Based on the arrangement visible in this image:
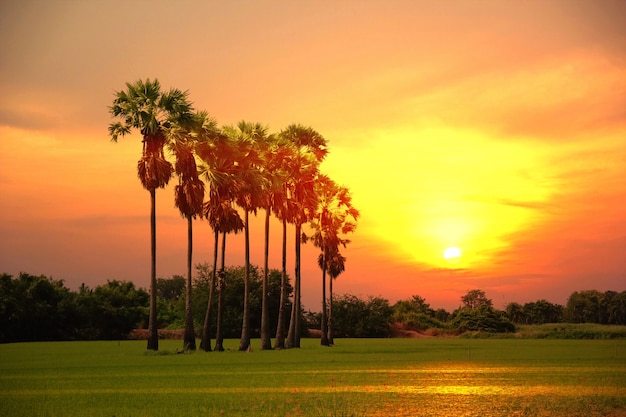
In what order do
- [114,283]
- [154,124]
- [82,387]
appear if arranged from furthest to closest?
[114,283] < [154,124] < [82,387]

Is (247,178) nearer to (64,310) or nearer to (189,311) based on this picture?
(189,311)

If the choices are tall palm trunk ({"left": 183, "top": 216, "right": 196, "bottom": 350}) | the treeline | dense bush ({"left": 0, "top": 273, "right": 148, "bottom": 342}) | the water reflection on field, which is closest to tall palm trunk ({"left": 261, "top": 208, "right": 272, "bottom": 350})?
tall palm trunk ({"left": 183, "top": 216, "right": 196, "bottom": 350})

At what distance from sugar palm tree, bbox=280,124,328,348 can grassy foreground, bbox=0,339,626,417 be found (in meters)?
30.0

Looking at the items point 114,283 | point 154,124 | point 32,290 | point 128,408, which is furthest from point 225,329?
point 128,408

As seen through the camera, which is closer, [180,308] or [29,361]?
[29,361]

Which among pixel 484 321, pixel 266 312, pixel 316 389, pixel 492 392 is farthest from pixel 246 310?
pixel 484 321

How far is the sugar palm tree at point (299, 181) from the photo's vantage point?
7388cm

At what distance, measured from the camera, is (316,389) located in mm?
27500

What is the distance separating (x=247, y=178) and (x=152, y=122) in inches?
433

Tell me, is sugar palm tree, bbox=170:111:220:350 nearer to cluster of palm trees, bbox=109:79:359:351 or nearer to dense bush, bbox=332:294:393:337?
cluster of palm trees, bbox=109:79:359:351

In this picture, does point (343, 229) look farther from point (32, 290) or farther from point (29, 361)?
point (29, 361)

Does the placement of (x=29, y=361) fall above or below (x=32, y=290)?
below

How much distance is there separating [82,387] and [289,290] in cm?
7363

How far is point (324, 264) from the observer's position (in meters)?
89.3
